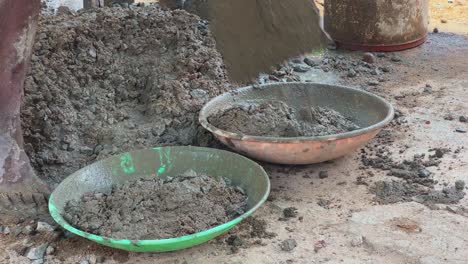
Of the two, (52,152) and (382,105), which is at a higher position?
(382,105)

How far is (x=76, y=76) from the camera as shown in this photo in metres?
3.29

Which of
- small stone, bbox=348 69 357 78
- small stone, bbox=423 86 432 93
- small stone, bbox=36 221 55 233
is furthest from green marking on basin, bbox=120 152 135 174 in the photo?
small stone, bbox=423 86 432 93

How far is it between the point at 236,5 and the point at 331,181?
72.5 inches

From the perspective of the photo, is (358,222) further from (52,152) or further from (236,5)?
(236,5)

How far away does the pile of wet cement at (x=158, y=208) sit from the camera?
238 cm

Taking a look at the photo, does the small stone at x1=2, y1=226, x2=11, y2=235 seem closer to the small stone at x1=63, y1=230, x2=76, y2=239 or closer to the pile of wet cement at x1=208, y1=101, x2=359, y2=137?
the small stone at x1=63, y1=230, x2=76, y2=239

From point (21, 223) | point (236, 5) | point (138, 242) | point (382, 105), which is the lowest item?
point (21, 223)

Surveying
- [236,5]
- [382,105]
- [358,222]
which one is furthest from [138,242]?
[236,5]

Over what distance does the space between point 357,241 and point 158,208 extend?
33.4 inches

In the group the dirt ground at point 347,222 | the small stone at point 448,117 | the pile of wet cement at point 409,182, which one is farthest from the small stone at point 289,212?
the small stone at point 448,117

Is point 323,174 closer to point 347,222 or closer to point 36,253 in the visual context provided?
point 347,222

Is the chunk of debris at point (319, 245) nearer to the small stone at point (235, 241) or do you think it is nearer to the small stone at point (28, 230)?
the small stone at point (235, 241)

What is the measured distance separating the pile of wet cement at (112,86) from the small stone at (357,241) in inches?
42.6

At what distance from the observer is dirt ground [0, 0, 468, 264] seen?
2371 mm
